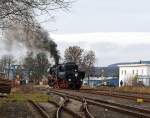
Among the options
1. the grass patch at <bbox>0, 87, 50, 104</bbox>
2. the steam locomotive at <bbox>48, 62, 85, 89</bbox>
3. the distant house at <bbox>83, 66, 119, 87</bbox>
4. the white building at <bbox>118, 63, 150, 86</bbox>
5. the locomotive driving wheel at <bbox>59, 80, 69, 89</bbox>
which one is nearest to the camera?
the grass patch at <bbox>0, 87, 50, 104</bbox>

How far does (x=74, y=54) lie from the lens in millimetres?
110438

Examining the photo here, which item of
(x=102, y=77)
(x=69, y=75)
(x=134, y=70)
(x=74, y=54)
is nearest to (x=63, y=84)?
(x=69, y=75)

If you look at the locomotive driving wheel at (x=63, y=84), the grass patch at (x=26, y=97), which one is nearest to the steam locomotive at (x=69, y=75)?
the locomotive driving wheel at (x=63, y=84)

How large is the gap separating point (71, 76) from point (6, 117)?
127 ft

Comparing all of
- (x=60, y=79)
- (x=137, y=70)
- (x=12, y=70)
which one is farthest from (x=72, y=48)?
(x=60, y=79)

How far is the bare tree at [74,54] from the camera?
351 ft

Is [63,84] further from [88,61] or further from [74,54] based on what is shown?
[88,61]

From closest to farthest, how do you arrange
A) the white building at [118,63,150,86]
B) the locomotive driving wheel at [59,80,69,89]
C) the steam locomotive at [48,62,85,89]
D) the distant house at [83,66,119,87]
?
1. the steam locomotive at [48,62,85,89]
2. the locomotive driving wheel at [59,80,69,89]
3. the distant house at [83,66,119,87]
4. the white building at [118,63,150,86]

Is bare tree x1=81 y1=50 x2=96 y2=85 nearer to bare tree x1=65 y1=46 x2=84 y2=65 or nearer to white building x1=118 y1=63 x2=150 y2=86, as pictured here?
bare tree x1=65 y1=46 x2=84 y2=65

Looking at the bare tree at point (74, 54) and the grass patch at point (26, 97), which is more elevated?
the bare tree at point (74, 54)

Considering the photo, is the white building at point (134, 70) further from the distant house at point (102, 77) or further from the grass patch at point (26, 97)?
the grass patch at point (26, 97)

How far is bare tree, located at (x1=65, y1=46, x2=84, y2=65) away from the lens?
351 ft

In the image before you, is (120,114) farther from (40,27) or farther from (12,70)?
(12,70)

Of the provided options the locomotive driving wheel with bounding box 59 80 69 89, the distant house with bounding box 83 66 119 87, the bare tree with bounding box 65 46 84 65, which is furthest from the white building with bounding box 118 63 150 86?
the locomotive driving wheel with bounding box 59 80 69 89
